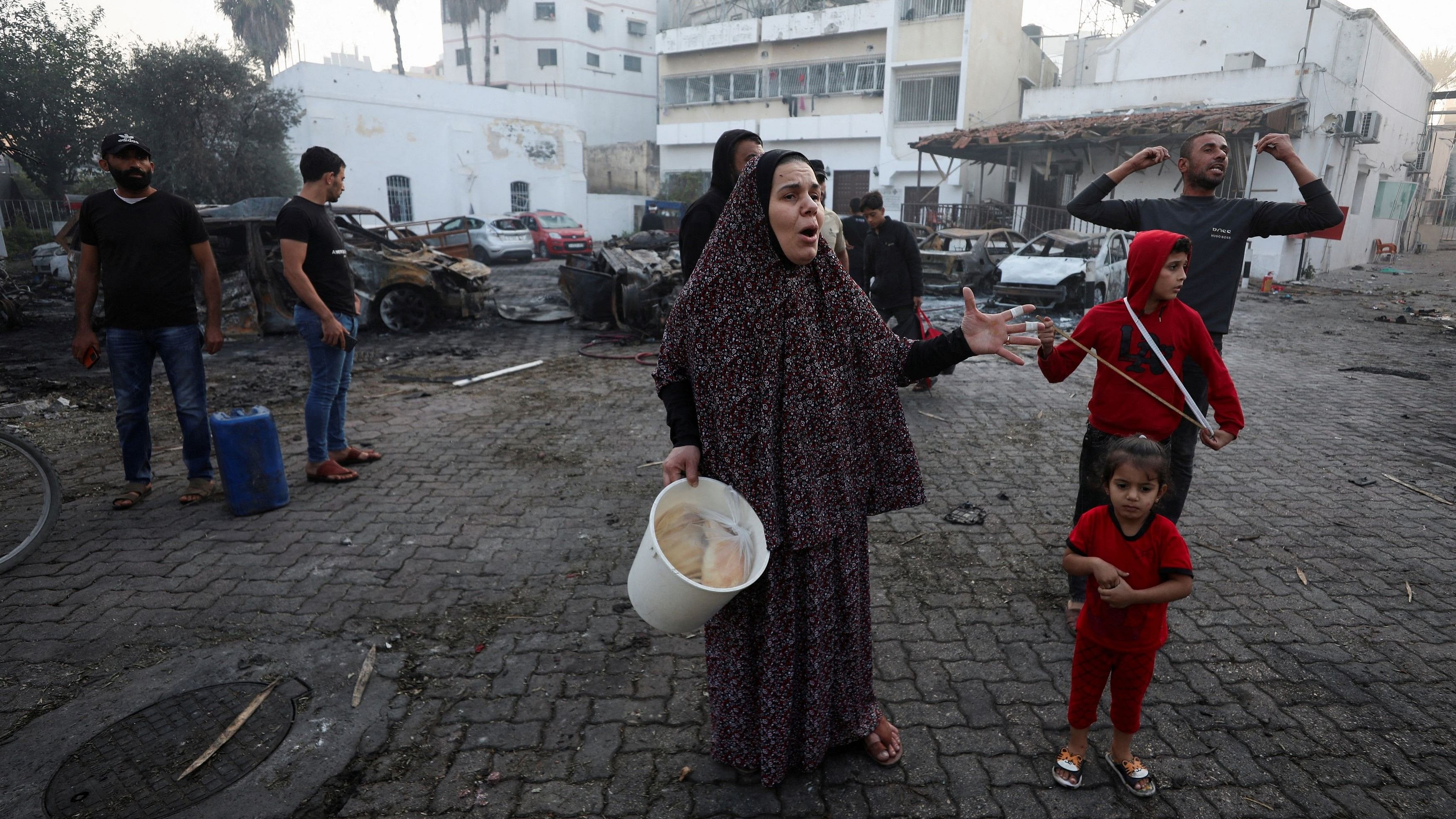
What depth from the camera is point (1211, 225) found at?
11.4ft

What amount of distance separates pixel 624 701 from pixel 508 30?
4898cm

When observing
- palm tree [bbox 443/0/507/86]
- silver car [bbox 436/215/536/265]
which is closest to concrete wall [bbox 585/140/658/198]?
palm tree [bbox 443/0/507/86]

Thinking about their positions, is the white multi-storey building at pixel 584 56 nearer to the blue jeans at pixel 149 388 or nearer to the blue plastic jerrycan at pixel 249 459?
the blue jeans at pixel 149 388

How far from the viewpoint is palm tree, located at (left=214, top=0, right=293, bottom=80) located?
37438 millimetres

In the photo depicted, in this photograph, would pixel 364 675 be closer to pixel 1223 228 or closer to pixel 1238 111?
pixel 1223 228

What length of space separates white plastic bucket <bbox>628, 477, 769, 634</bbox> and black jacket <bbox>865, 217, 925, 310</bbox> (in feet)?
17.4

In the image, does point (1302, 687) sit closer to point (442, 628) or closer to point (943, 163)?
point (442, 628)

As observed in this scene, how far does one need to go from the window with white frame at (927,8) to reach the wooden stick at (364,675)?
29.2 metres

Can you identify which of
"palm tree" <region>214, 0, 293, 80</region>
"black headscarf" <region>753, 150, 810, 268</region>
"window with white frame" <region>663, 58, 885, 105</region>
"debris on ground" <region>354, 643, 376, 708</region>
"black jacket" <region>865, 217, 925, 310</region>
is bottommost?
"debris on ground" <region>354, 643, 376, 708</region>

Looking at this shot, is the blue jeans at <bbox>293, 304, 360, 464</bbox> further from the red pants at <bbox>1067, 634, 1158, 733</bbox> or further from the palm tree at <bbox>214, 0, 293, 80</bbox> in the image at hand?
the palm tree at <bbox>214, 0, 293, 80</bbox>

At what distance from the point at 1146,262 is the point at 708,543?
2033 mm

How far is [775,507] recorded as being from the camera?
7.31 ft

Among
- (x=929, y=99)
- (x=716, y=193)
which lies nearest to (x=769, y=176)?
(x=716, y=193)

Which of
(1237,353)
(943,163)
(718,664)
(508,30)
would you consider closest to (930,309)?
(1237,353)
